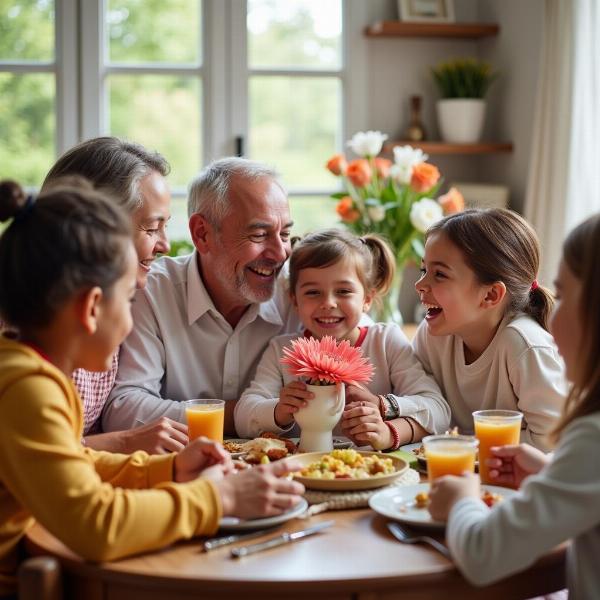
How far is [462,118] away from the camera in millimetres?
4902

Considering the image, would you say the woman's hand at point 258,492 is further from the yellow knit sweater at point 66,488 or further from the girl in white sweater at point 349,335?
the girl in white sweater at point 349,335

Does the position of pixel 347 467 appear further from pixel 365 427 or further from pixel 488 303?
pixel 488 303

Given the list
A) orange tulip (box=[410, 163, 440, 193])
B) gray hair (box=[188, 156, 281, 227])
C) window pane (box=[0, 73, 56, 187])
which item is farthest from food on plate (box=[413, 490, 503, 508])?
window pane (box=[0, 73, 56, 187])

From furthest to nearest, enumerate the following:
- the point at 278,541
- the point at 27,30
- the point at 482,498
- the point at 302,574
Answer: the point at 27,30, the point at 482,498, the point at 278,541, the point at 302,574

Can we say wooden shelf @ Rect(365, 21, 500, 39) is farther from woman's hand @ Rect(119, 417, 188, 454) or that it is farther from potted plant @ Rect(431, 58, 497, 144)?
woman's hand @ Rect(119, 417, 188, 454)

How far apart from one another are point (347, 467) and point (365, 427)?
0.88 ft

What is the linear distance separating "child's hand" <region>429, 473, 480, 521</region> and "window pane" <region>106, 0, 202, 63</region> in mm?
3864

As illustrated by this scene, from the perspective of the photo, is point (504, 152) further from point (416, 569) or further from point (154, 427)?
point (416, 569)

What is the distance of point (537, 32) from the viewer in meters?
4.61

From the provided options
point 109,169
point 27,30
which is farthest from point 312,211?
point 109,169

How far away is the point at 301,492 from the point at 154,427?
50 cm

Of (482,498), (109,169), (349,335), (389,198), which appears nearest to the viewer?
(482,498)

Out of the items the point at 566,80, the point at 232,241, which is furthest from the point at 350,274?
the point at 566,80

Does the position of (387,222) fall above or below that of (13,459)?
above
